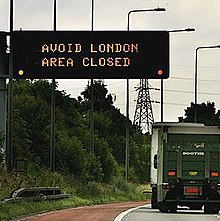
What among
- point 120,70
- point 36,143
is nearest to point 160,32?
point 120,70

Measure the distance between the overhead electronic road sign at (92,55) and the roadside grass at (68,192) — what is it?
4.79 m

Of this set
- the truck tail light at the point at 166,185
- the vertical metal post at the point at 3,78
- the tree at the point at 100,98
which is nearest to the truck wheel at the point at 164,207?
the truck tail light at the point at 166,185

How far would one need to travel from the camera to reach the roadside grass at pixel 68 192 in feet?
123

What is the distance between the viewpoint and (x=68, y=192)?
5388 centimetres

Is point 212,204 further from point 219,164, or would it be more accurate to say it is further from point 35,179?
point 35,179

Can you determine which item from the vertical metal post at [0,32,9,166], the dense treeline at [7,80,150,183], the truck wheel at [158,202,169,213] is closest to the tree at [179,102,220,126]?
the dense treeline at [7,80,150,183]

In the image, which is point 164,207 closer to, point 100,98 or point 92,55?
point 92,55

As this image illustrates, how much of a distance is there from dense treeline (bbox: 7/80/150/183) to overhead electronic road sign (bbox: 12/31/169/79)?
15.5 metres

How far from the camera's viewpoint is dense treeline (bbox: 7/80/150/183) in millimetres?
64375

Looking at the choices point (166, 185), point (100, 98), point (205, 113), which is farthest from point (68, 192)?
point (205, 113)

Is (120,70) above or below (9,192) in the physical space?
above

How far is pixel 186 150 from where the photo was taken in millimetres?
40875

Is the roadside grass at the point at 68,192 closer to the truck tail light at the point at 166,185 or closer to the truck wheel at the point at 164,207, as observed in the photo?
the truck wheel at the point at 164,207

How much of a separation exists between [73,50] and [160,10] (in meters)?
12.7
